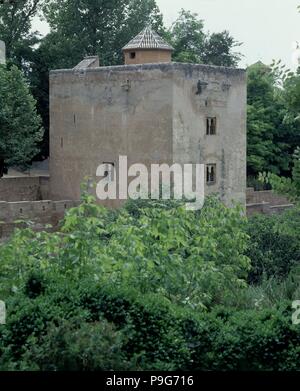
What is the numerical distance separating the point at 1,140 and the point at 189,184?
6.77 metres

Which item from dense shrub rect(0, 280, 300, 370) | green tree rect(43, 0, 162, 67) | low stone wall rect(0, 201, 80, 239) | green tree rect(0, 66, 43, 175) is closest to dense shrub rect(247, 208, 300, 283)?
low stone wall rect(0, 201, 80, 239)

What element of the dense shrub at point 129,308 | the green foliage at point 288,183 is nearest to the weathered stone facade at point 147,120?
the dense shrub at point 129,308

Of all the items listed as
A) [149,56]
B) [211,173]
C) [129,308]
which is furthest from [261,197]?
[129,308]

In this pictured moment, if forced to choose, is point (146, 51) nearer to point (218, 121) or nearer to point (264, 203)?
point (218, 121)

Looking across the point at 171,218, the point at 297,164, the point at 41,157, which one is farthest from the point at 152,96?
the point at 297,164

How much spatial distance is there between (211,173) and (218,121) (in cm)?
181

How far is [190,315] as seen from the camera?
479 inches

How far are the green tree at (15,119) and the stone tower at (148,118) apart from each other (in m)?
0.93

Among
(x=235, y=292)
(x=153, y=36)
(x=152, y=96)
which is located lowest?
(x=235, y=292)

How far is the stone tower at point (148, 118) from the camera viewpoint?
30.2 m

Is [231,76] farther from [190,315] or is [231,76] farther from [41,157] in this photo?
[190,315]

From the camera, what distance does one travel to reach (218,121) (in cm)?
3200

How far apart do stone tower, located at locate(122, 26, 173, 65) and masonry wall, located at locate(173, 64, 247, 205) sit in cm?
211

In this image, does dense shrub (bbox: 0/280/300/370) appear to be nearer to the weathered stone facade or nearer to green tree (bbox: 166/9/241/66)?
the weathered stone facade
